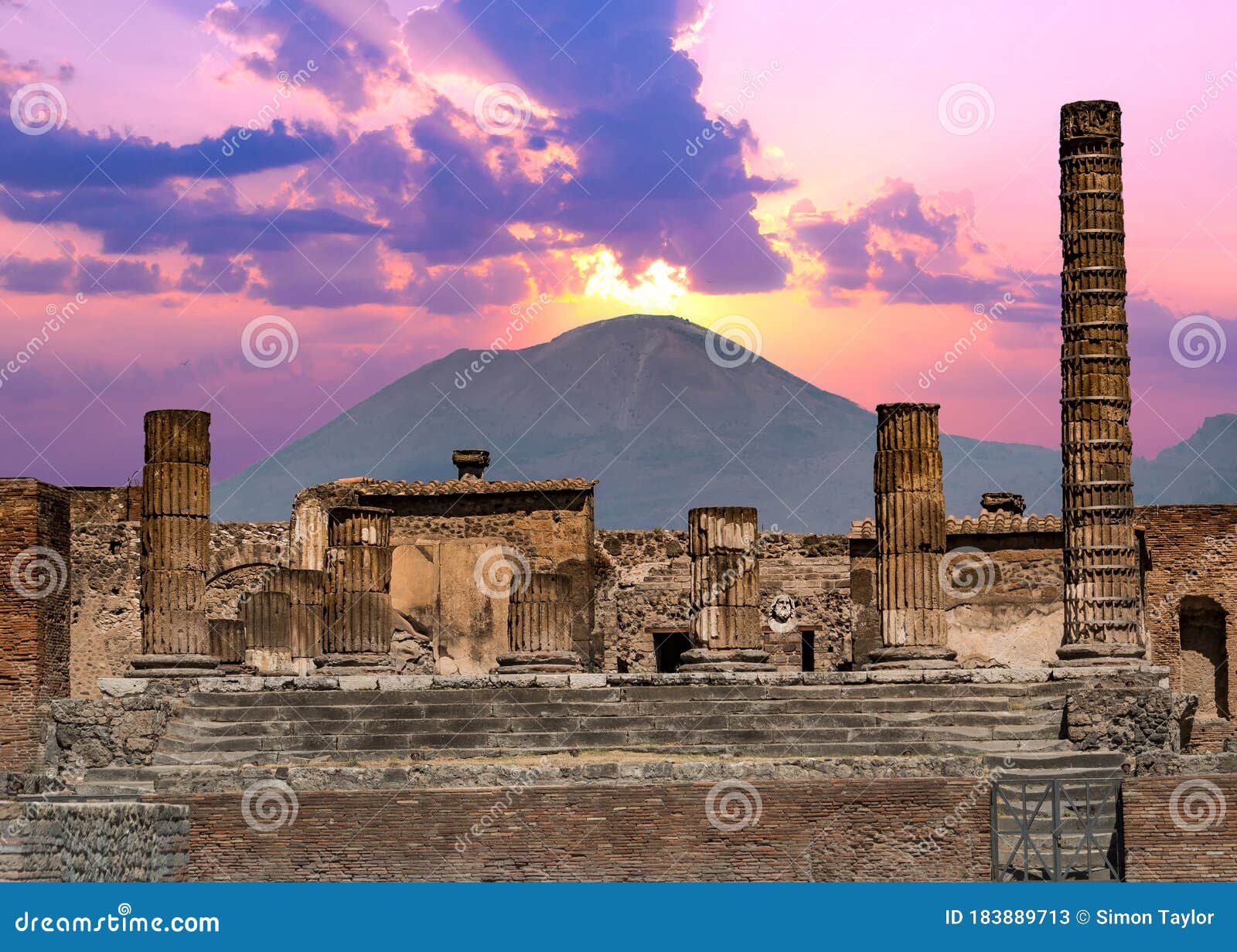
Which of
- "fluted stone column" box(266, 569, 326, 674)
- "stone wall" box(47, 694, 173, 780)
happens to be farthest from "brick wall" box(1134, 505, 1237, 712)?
"stone wall" box(47, 694, 173, 780)

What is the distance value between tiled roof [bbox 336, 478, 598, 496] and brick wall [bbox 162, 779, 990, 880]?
1432cm

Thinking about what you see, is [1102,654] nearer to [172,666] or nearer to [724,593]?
[724,593]

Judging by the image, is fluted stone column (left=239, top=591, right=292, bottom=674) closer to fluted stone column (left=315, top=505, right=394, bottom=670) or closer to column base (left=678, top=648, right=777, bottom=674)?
fluted stone column (left=315, top=505, right=394, bottom=670)

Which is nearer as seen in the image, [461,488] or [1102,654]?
[1102,654]

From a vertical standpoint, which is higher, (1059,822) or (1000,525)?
(1000,525)

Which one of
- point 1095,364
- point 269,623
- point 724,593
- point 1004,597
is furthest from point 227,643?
point 1004,597

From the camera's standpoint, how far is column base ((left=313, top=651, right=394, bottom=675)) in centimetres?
2611

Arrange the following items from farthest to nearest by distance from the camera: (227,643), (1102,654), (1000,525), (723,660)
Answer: (1000,525)
(227,643)
(723,660)
(1102,654)

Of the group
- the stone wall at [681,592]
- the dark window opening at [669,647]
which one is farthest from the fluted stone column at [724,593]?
the dark window opening at [669,647]

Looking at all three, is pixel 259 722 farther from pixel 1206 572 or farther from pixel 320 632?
pixel 1206 572

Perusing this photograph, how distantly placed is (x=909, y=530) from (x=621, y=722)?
5.08m

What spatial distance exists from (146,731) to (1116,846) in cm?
1001

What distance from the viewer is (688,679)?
78.6 feet

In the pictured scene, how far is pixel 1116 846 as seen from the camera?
18.8 meters
